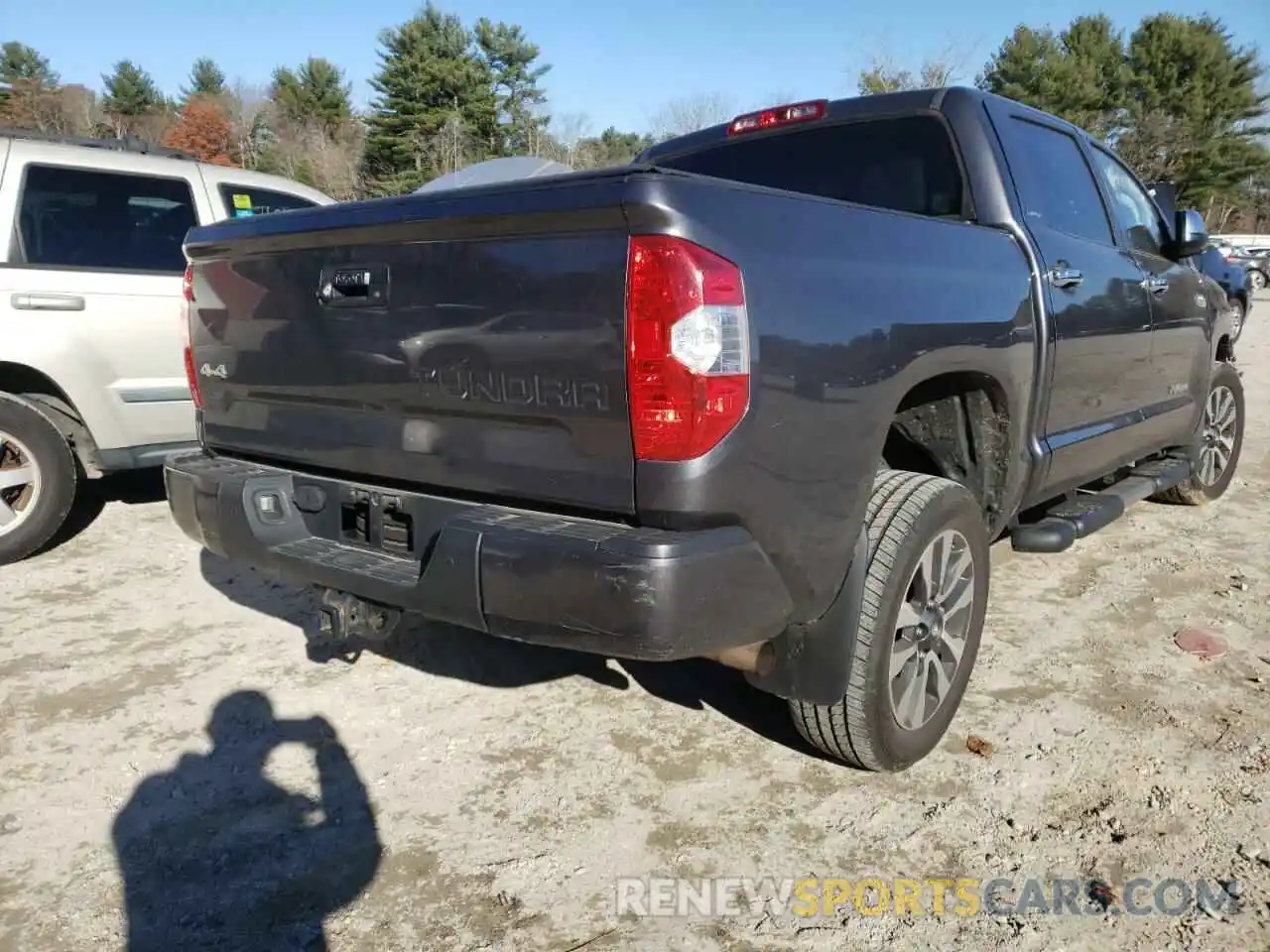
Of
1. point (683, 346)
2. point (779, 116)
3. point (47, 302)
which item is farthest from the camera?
point (47, 302)

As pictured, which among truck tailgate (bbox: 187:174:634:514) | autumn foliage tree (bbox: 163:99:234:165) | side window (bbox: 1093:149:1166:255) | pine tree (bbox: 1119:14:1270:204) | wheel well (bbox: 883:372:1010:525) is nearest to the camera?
truck tailgate (bbox: 187:174:634:514)

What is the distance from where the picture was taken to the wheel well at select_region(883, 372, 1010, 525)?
9.71ft

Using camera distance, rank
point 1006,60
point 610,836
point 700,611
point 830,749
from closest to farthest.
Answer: point 700,611, point 610,836, point 830,749, point 1006,60

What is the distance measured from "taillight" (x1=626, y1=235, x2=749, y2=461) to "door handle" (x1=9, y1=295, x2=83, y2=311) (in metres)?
3.94

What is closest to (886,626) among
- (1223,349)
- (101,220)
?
(1223,349)

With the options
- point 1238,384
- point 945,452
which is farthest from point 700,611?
point 1238,384

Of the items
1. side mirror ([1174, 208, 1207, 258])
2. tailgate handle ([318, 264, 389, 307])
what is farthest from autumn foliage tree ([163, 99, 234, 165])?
tailgate handle ([318, 264, 389, 307])

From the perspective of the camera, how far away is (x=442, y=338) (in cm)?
228

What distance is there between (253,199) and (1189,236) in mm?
5123

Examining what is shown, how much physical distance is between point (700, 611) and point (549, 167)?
11097mm

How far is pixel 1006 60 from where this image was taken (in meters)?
41.7

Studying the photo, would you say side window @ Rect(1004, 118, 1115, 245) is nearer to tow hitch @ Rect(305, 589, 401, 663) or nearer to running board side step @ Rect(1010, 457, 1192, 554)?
running board side step @ Rect(1010, 457, 1192, 554)

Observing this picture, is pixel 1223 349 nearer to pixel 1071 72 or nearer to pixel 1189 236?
pixel 1189 236

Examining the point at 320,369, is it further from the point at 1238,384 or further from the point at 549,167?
the point at 549,167
